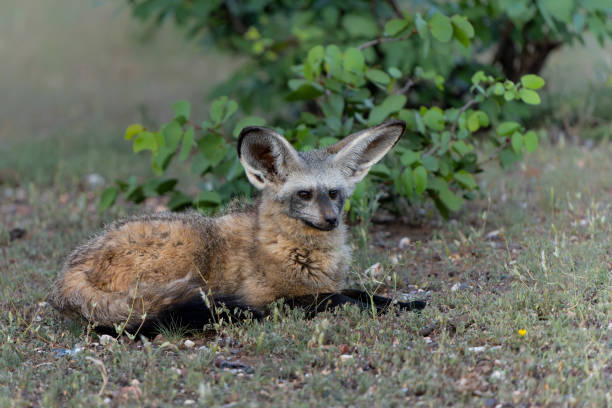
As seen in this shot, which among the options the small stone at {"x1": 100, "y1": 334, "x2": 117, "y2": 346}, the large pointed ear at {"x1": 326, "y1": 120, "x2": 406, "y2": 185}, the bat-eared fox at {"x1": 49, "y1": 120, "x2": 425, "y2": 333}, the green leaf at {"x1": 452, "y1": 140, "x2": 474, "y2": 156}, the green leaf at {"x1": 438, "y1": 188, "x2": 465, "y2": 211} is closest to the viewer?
the small stone at {"x1": 100, "y1": 334, "x2": 117, "y2": 346}

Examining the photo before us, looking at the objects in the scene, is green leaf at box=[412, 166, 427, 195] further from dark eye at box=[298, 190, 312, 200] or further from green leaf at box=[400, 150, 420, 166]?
dark eye at box=[298, 190, 312, 200]

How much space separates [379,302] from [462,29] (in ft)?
8.22

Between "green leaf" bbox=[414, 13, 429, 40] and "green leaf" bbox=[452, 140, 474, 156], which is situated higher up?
"green leaf" bbox=[414, 13, 429, 40]

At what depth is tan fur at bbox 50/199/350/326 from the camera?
459cm

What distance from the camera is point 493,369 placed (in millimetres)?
3789

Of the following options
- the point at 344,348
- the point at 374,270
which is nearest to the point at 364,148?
the point at 374,270

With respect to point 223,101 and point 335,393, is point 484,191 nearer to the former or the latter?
point 223,101

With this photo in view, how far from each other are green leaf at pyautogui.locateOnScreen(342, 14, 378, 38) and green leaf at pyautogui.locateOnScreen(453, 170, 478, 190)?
246 cm

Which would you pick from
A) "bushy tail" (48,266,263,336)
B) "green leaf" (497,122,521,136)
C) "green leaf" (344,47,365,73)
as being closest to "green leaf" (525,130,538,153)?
"green leaf" (497,122,521,136)

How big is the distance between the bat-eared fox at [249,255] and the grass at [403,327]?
0.21 m

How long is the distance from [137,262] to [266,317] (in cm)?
96

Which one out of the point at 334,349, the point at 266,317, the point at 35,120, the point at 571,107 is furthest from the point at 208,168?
the point at 35,120

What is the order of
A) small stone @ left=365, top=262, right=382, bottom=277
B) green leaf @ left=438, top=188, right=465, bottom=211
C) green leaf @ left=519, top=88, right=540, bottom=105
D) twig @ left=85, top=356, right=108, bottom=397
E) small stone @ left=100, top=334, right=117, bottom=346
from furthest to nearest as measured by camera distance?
green leaf @ left=438, top=188, right=465, bottom=211
green leaf @ left=519, top=88, right=540, bottom=105
small stone @ left=365, top=262, right=382, bottom=277
small stone @ left=100, top=334, right=117, bottom=346
twig @ left=85, top=356, right=108, bottom=397

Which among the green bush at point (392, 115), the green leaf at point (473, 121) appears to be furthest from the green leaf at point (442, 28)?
the green leaf at point (473, 121)
